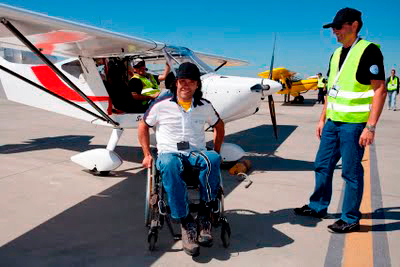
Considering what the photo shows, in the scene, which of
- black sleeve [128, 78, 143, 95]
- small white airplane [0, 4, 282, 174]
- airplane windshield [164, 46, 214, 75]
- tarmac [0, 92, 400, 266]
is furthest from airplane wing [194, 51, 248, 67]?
tarmac [0, 92, 400, 266]

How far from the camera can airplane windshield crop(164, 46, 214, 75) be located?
18.1 feet

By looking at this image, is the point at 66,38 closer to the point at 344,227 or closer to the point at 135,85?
the point at 135,85

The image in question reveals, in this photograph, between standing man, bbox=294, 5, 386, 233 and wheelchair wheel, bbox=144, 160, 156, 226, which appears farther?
standing man, bbox=294, 5, 386, 233

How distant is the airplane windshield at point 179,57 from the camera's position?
5.51 metres

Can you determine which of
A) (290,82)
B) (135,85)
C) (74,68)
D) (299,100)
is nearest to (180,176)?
(135,85)

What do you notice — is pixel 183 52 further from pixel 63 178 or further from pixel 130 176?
pixel 63 178

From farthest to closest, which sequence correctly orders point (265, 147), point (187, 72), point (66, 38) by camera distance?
point (265, 147)
point (66, 38)
point (187, 72)

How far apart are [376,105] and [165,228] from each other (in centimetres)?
207

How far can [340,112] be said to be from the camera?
123 inches

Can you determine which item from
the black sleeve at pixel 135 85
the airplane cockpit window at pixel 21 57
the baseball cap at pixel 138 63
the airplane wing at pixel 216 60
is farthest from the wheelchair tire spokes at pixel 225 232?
the airplane wing at pixel 216 60

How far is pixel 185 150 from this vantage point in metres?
2.84

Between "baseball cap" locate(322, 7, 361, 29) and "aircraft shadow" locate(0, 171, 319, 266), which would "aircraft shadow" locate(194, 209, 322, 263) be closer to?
"aircraft shadow" locate(0, 171, 319, 266)

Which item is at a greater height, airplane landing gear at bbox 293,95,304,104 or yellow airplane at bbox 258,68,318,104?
yellow airplane at bbox 258,68,318,104

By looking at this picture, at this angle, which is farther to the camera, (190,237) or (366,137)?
(366,137)
